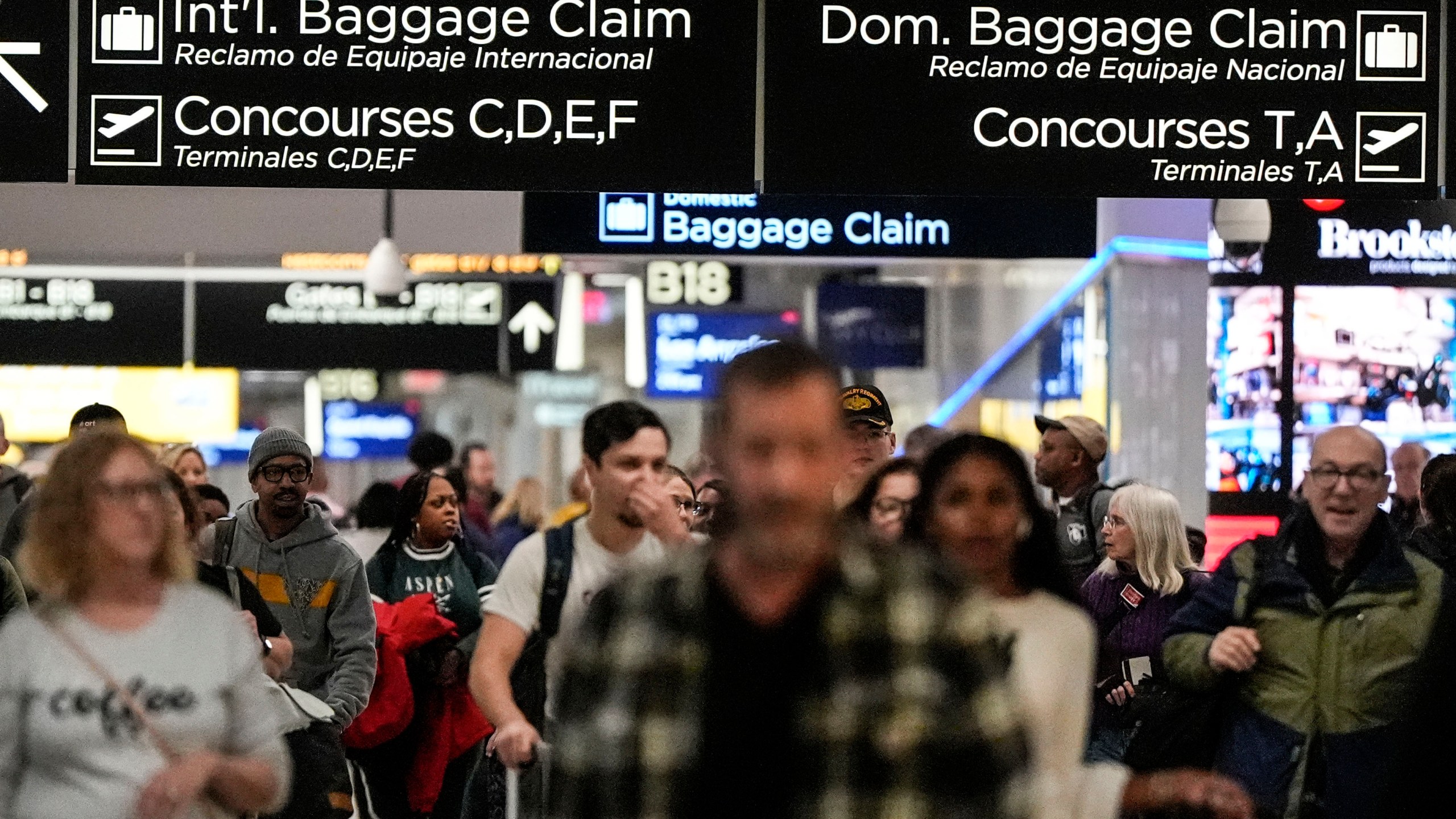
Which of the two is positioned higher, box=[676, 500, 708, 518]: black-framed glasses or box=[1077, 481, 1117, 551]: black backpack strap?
box=[676, 500, 708, 518]: black-framed glasses

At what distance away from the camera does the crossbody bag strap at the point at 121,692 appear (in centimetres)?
409

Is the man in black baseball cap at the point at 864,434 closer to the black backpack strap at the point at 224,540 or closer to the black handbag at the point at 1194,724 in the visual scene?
the black handbag at the point at 1194,724

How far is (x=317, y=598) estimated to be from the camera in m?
7.52

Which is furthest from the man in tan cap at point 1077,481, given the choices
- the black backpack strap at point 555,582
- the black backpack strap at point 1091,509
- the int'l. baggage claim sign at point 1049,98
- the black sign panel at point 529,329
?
the black sign panel at point 529,329

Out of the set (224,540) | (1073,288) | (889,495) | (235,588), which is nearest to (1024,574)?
(889,495)

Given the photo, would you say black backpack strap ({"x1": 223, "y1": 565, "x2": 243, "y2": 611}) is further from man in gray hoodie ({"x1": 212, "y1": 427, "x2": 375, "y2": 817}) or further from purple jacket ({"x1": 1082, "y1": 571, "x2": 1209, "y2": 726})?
purple jacket ({"x1": 1082, "y1": 571, "x2": 1209, "y2": 726})

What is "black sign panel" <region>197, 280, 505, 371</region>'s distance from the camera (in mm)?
15859

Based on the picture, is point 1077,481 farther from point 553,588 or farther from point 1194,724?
point 553,588

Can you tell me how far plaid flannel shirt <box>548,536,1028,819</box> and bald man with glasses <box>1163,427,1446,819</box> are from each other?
10.0 feet

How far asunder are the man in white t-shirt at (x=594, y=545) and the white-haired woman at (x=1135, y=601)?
2451 mm

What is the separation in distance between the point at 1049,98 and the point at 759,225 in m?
2.56

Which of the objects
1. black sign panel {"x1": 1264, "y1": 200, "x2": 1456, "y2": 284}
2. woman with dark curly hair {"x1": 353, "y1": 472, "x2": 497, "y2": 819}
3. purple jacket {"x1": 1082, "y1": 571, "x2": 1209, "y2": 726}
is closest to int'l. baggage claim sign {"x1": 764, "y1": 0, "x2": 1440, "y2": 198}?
purple jacket {"x1": 1082, "y1": 571, "x2": 1209, "y2": 726}

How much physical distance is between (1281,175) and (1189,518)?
5299 millimetres

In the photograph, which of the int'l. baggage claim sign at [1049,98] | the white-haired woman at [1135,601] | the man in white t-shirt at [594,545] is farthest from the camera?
the white-haired woman at [1135,601]
